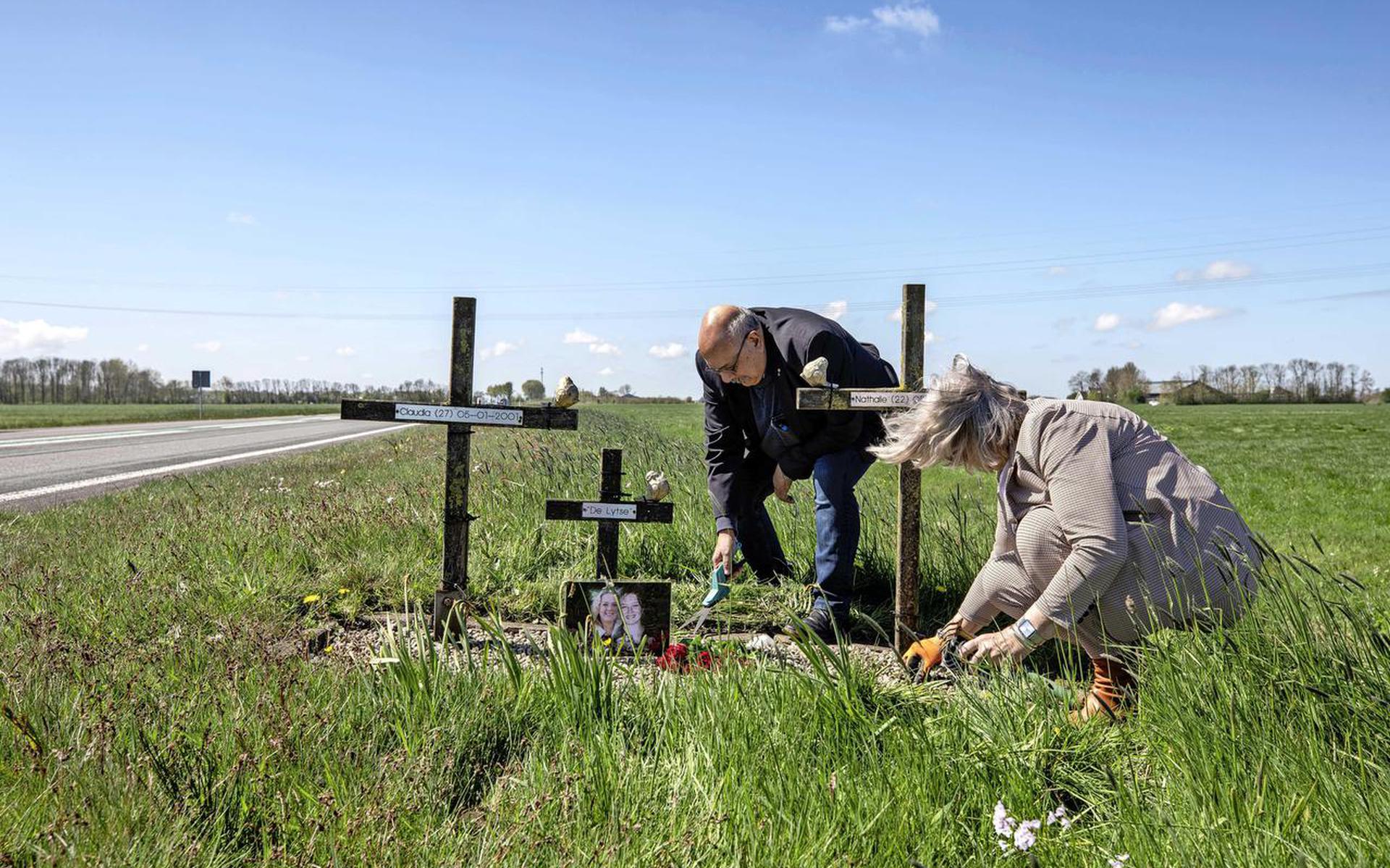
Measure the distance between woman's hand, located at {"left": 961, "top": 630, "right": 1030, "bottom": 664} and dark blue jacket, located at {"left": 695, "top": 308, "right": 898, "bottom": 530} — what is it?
1436 millimetres

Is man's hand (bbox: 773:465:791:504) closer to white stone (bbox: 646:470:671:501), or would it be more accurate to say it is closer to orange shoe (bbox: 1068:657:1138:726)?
white stone (bbox: 646:470:671:501)

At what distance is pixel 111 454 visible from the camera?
57.3 ft

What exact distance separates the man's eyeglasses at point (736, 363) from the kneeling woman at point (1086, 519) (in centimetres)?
111

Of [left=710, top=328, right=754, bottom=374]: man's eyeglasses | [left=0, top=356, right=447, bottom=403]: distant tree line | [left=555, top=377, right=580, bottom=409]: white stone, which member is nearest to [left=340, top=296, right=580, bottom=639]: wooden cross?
[left=555, top=377, right=580, bottom=409]: white stone

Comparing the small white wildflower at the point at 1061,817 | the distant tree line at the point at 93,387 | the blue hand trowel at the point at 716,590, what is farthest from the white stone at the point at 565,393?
the distant tree line at the point at 93,387

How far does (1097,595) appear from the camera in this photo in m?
2.79

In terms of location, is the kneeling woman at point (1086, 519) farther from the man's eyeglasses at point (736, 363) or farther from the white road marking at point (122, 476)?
the white road marking at point (122, 476)

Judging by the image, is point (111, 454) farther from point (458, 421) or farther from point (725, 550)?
point (725, 550)

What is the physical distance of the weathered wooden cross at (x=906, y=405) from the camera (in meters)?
3.96

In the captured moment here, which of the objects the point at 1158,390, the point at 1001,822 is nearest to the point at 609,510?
the point at 1001,822

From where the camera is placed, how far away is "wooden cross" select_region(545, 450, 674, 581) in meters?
4.30

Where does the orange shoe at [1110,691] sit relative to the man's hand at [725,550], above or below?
below

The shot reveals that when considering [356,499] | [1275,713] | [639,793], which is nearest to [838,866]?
[639,793]

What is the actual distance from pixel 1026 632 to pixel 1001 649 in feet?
0.30
